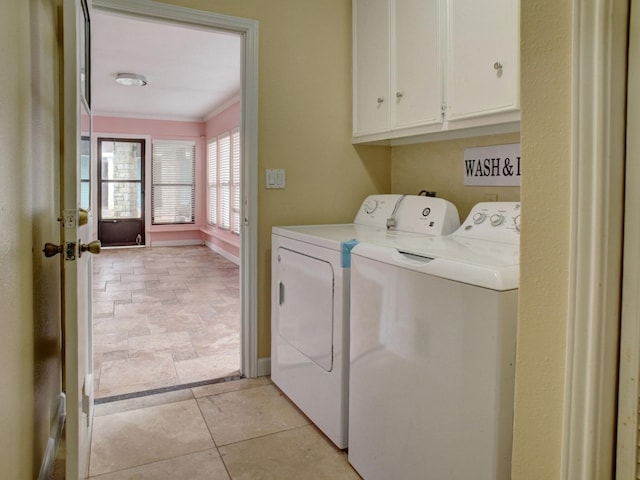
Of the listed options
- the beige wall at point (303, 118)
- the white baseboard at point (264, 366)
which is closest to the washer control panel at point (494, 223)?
the beige wall at point (303, 118)

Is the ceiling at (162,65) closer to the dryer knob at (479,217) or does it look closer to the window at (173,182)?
the window at (173,182)

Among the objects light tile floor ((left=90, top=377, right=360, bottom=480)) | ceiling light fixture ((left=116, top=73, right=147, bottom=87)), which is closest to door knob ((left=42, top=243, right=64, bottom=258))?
light tile floor ((left=90, top=377, right=360, bottom=480))

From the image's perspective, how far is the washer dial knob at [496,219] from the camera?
1972 mm

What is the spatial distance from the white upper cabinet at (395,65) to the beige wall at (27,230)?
5.03ft

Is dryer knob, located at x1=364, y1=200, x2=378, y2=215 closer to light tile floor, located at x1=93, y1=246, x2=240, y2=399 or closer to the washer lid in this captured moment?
the washer lid

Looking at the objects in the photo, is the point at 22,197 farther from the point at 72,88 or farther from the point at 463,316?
the point at 463,316

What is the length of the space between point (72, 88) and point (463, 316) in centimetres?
127

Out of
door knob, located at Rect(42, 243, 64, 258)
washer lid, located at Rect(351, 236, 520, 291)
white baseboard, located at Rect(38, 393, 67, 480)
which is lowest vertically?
white baseboard, located at Rect(38, 393, 67, 480)

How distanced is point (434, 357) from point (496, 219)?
0.85 metres

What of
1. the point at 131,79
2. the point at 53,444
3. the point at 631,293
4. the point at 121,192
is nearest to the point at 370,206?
the point at 53,444

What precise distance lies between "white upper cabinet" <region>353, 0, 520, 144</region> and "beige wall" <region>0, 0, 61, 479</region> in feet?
5.05

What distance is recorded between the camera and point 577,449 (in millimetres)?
723

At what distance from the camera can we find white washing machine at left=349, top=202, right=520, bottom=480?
3.93 ft

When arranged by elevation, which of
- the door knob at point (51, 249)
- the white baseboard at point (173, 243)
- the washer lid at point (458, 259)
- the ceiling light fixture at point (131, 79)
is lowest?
the white baseboard at point (173, 243)
